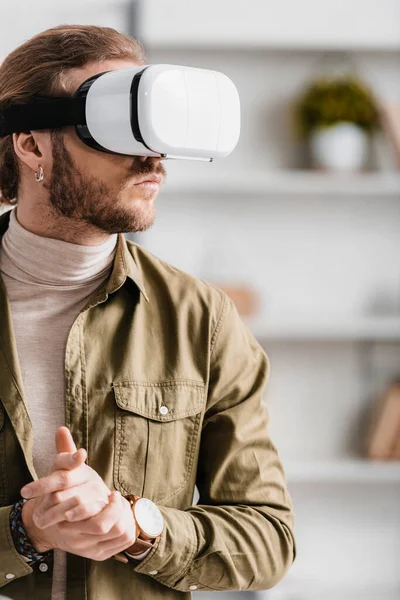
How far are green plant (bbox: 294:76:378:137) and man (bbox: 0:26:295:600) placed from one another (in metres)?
1.32

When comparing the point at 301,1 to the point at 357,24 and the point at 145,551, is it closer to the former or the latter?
the point at 357,24

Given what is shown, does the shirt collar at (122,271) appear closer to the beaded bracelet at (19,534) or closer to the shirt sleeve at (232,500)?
the shirt sleeve at (232,500)

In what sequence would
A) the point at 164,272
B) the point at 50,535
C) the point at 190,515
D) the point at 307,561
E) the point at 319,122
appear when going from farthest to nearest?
the point at 307,561, the point at 319,122, the point at 164,272, the point at 190,515, the point at 50,535

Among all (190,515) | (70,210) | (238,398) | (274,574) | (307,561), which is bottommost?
(307,561)

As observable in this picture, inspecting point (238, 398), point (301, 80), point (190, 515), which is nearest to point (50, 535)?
point (190, 515)

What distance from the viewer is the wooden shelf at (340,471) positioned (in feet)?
8.05

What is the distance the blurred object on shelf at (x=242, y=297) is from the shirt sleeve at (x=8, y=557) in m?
1.46

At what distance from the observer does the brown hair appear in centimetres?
117

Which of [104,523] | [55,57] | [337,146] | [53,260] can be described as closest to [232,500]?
[104,523]

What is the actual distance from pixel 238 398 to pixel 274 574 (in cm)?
24

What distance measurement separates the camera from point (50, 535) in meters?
1.00

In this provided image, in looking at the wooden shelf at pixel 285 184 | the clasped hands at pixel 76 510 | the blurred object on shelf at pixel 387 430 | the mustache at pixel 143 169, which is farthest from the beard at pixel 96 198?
the blurred object on shelf at pixel 387 430

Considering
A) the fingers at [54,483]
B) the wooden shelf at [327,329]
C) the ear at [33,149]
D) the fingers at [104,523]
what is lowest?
the wooden shelf at [327,329]

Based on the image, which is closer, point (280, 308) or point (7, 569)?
point (7, 569)
